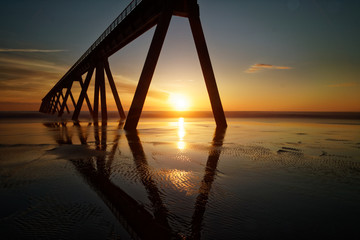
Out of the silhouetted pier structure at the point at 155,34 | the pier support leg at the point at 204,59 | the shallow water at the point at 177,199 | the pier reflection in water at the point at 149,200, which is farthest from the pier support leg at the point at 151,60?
the pier reflection in water at the point at 149,200

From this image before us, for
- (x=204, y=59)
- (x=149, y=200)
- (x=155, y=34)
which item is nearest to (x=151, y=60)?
(x=155, y=34)

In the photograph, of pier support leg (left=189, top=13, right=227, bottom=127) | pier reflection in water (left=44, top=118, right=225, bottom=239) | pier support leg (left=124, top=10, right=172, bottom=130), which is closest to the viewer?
pier reflection in water (left=44, top=118, right=225, bottom=239)

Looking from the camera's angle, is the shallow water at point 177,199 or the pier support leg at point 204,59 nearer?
the shallow water at point 177,199

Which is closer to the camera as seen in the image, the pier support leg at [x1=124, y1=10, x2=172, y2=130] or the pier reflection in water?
the pier reflection in water

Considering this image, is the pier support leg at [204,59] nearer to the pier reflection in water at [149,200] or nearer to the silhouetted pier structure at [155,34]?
the silhouetted pier structure at [155,34]

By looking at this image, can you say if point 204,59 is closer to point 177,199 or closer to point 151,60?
point 151,60

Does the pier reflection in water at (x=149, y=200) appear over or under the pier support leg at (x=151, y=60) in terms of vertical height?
under

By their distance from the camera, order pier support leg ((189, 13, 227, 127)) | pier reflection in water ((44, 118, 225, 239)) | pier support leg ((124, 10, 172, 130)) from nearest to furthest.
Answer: pier reflection in water ((44, 118, 225, 239)), pier support leg ((124, 10, 172, 130)), pier support leg ((189, 13, 227, 127))

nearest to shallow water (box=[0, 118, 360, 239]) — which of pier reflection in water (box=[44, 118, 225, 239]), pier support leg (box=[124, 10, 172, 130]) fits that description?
pier reflection in water (box=[44, 118, 225, 239])

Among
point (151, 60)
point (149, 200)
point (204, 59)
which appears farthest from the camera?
point (204, 59)

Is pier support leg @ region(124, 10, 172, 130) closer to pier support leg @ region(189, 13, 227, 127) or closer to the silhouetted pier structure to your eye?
the silhouetted pier structure

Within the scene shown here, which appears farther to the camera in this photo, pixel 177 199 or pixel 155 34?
pixel 155 34

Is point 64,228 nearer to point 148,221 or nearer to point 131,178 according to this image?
point 148,221

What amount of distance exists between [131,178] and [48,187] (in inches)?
49.9
